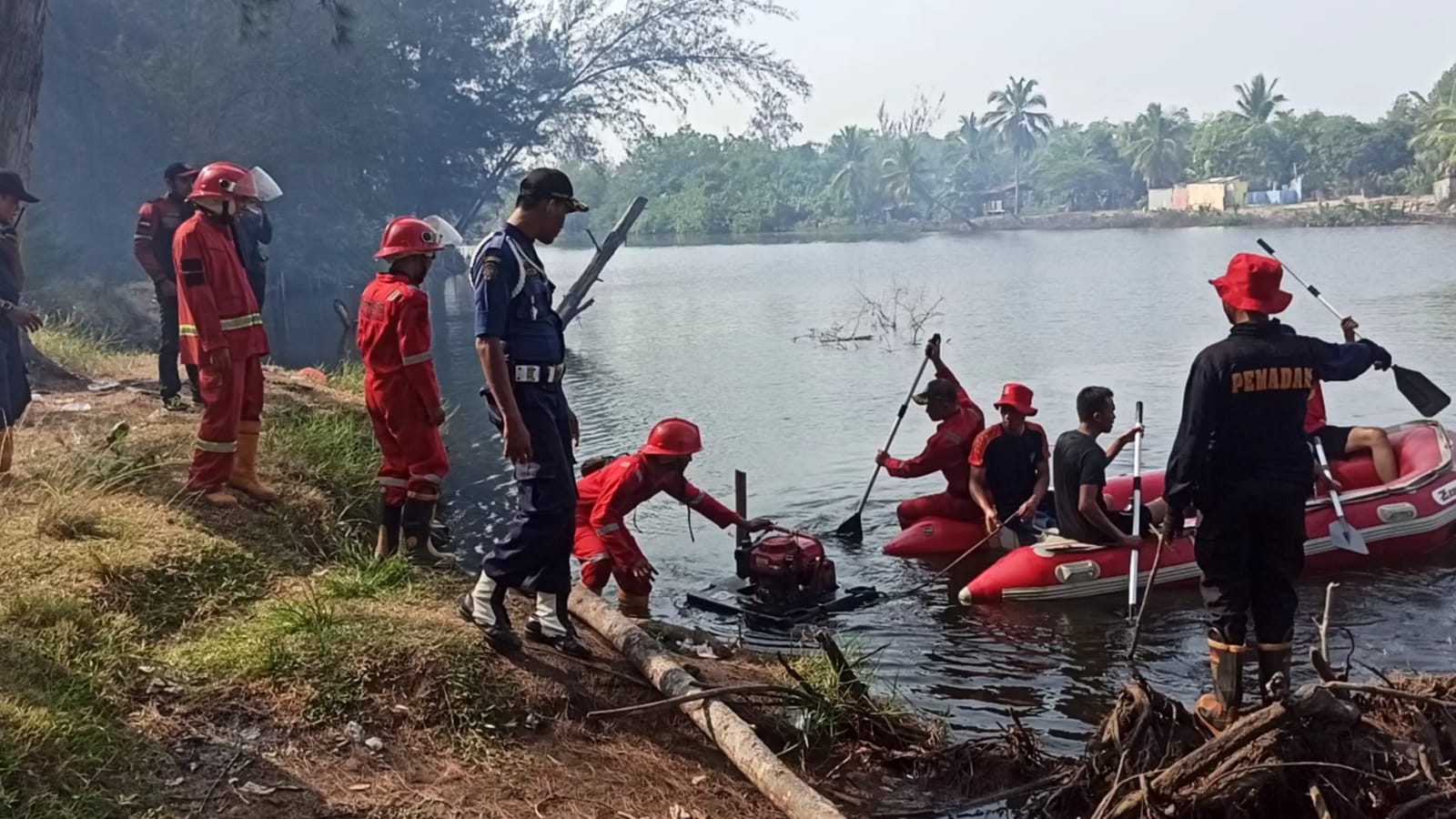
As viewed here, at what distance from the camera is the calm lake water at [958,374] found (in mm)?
7184

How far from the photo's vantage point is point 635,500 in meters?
6.91

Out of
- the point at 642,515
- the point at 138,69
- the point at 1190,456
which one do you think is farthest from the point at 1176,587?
the point at 138,69

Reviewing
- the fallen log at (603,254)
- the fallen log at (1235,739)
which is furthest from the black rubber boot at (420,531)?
the fallen log at (603,254)

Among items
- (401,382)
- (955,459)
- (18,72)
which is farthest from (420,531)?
(18,72)

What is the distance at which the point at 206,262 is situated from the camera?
617cm

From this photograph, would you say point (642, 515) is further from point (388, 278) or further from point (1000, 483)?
point (388, 278)

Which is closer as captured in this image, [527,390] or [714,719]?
[714,719]

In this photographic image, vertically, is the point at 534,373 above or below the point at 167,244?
below

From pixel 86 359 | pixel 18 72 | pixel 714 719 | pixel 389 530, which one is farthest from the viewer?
pixel 86 359

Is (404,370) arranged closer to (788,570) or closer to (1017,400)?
(788,570)

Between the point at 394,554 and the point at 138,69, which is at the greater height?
the point at 138,69

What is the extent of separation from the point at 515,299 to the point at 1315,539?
6.06 metres

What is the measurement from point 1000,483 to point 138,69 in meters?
25.7

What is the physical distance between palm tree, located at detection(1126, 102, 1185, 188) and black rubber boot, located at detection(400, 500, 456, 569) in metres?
76.5
